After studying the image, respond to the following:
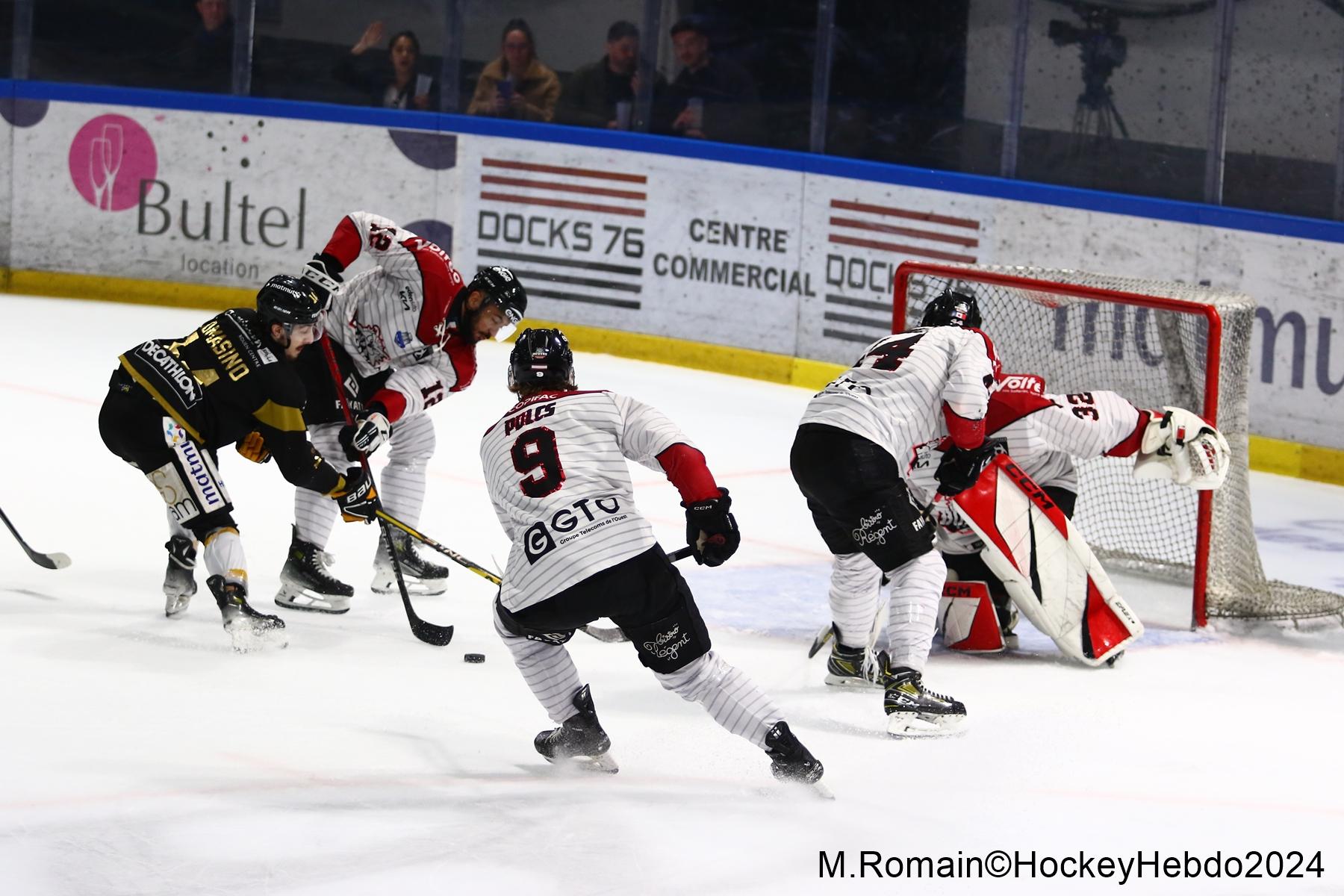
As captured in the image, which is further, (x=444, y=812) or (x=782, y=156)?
(x=782, y=156)

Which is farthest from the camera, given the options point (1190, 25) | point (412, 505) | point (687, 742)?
point (1190, 25)

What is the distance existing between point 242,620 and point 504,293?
44.2 inches

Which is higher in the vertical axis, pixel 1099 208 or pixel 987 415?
pixel 1099 208

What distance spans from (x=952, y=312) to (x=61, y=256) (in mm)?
6550

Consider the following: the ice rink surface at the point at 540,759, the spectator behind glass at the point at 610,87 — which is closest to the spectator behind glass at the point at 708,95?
the spectator behind glass at the point at 610,87

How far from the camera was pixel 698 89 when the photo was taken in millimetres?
9000

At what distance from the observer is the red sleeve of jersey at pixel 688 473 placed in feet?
11.6

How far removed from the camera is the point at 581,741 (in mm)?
3824

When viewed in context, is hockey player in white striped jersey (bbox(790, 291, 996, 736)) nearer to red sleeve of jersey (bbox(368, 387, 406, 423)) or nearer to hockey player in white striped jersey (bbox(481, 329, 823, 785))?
hockey player in white striped jersey (bbox(481, 329, 823, 785))

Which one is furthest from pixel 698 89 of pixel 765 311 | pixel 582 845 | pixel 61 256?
pixel 582 845

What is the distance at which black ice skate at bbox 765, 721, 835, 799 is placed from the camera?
3641mm

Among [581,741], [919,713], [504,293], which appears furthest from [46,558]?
[919,713]

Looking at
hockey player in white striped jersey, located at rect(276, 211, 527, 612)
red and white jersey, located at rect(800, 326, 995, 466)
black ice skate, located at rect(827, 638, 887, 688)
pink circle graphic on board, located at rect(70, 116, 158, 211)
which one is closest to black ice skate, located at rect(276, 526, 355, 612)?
hockey player in white striped jersey, located at rect(276, 211, 527, 612)

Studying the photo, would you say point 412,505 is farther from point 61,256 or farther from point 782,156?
point 61,256
